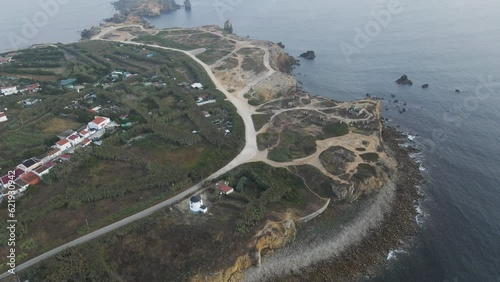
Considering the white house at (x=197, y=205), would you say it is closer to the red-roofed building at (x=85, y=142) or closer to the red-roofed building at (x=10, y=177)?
the red-roofed building at (x=85, y=142)

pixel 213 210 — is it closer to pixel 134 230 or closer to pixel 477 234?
pixel 134 230

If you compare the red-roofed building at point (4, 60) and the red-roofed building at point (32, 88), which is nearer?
the red-roofed building at point (32, 88)

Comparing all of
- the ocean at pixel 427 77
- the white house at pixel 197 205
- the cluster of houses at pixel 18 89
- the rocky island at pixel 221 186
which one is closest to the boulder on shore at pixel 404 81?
the ocean at pixel 427 77

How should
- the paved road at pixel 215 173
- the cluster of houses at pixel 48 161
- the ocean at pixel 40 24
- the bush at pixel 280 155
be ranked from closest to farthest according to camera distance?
the paved road at pixel 215 173 → the cluster of houses at pixel 48 161 → the bush at pixel 280 155 → the ocean at pixel 40 24

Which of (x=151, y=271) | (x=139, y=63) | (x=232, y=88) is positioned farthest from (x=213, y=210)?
(x=139, y=63)

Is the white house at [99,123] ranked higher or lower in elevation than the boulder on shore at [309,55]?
higher

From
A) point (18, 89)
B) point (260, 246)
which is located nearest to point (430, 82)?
point (260, 246)

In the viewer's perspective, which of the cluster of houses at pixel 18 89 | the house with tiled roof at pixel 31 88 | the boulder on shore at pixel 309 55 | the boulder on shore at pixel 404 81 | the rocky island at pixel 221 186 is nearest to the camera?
the rocky island at pixel 221 186

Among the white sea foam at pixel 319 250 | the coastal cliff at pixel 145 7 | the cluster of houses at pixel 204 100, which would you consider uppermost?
the white sea foam at pixel 319 250
